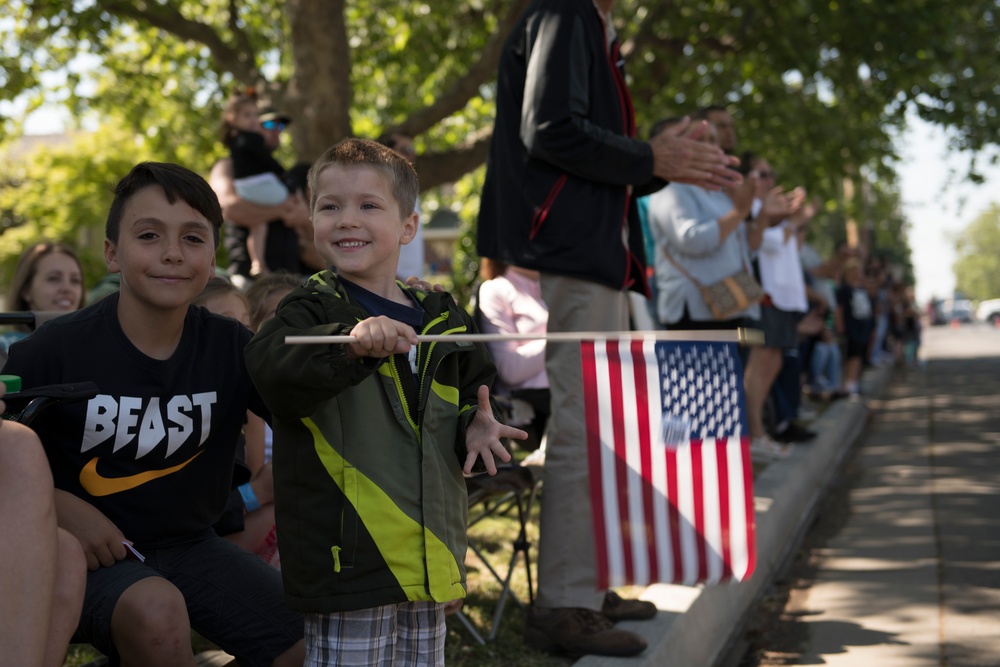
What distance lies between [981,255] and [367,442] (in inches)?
7237

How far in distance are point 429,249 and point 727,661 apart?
43660 millimetres

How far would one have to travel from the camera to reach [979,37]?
551 inches

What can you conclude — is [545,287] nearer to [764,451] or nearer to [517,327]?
[517,327]

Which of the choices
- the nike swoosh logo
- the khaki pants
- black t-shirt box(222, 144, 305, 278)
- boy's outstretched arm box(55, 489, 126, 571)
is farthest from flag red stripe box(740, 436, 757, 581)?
black t-shirt box(222, 144, 305, 278)

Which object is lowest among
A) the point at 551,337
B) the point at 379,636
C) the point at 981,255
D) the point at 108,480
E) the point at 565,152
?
the point at 379,636

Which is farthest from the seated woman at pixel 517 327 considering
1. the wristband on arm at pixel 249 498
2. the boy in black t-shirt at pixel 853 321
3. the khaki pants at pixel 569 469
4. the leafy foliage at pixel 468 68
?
the boy in black t-shirt at pixel 853 321

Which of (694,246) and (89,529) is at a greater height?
(694,246)

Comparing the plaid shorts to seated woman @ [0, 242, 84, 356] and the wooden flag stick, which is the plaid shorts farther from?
seated woman @ [0, 242, 84, 356]

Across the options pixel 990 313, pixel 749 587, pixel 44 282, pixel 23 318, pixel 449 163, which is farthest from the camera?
pixel 990 313

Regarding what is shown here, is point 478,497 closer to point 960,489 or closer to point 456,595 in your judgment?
point 456,595

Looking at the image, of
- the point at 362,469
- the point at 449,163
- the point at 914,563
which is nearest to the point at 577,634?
the point at 362,469

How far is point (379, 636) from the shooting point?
2676 mm

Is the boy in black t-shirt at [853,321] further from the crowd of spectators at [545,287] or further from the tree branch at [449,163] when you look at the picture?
the crowd of spectators at [545,287]

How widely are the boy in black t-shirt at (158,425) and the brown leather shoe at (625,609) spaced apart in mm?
1764
